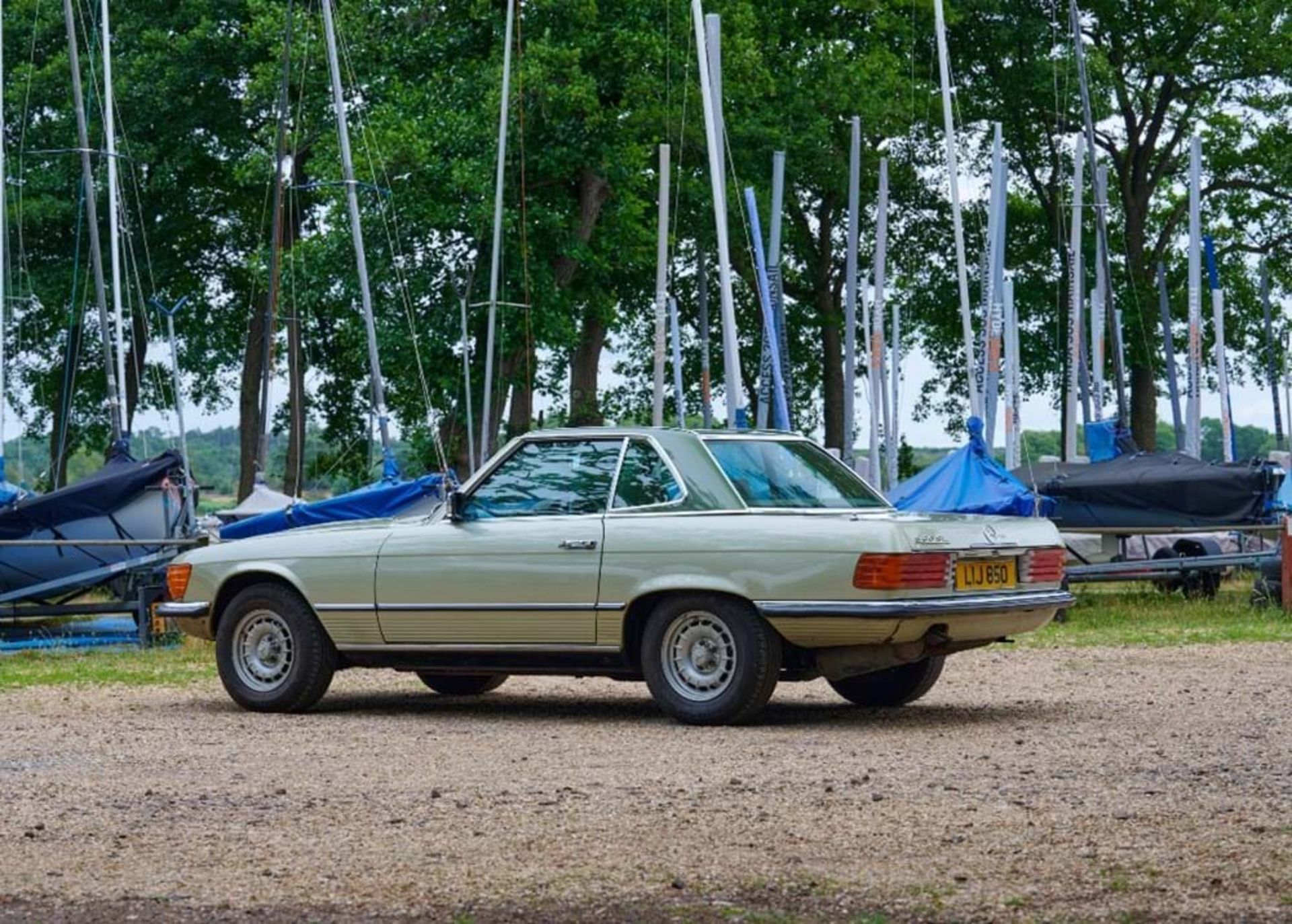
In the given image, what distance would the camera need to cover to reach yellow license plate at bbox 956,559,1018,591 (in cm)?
1218

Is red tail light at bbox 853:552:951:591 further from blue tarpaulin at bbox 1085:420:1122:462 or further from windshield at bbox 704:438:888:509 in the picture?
blue tarpaulin at bbox 1085:420:1122:462

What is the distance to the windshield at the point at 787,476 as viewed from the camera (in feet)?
42.0

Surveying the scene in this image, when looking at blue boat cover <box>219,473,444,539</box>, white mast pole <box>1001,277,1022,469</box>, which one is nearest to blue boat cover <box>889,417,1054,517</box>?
white mast pole <box>1001,277,1022,469</box>

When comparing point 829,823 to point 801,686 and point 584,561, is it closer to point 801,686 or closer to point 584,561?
point 584,561

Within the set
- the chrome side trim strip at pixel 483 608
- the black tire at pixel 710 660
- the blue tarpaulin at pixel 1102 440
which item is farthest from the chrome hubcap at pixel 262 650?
the blue tarpaulin at pixel 1102 440

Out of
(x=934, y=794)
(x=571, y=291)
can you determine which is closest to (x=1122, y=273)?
(x=571, y=291)

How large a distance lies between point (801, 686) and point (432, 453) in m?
24.9

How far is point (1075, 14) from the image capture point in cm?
3544

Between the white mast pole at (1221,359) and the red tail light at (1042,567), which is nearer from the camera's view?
the red tail light at (1042,567)

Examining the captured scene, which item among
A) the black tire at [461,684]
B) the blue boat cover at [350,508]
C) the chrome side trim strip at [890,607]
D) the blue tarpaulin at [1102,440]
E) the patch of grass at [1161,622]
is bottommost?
the patch of grass at [1161,622]

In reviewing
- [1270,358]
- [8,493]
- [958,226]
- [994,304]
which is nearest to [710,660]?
[8,493]

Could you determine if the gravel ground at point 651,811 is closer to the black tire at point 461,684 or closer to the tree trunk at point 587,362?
the black tire at point 461,684

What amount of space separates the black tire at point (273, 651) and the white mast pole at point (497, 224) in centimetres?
2080

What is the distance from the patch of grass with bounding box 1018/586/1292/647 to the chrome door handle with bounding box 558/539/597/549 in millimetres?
7431
